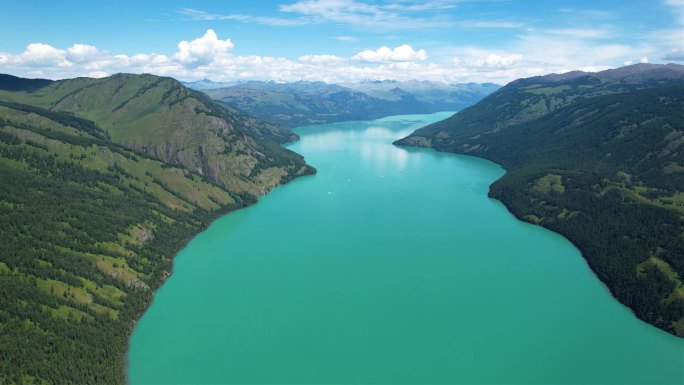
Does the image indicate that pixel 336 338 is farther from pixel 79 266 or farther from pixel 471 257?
pixel 79 266

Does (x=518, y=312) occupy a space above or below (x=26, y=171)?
below

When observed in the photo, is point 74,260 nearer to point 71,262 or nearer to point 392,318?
point 71,262

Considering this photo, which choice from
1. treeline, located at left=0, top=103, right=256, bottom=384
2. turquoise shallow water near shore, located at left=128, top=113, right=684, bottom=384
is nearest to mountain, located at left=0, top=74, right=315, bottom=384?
treeline, located at left=0, top=103, right=256, bottom=384

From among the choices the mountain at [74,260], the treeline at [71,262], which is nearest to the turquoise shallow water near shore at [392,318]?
the treeline at [71,262]

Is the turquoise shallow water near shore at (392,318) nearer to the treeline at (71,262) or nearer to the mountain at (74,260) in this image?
the treeline at (71,262)

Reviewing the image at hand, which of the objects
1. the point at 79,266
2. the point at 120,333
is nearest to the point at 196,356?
the point at 120,333

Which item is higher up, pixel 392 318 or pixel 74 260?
pixel 74 260

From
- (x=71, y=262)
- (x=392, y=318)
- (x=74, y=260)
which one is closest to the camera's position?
(x=392, y=318)

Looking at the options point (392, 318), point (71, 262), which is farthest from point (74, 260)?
point (392, 318)
